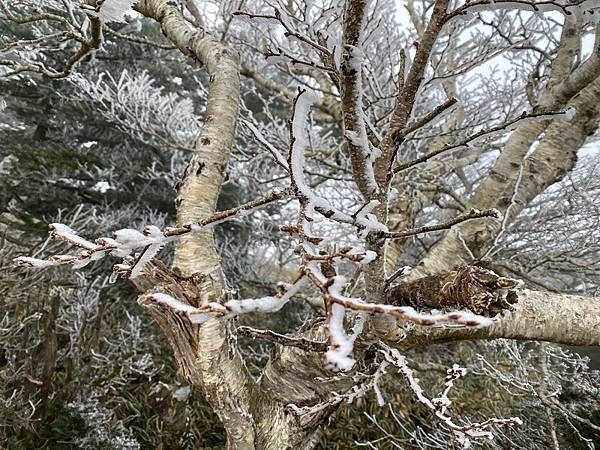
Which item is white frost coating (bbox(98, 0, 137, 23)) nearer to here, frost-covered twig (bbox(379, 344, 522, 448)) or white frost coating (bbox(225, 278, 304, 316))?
white frost coating (bbox(225, 278, 304, 316))

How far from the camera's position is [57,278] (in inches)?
190

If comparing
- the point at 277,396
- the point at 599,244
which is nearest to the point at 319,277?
the point at 277,396

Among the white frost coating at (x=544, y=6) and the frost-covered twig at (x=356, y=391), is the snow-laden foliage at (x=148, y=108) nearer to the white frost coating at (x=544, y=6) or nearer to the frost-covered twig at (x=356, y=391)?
the frost-covered twig at (x=356, y=391)

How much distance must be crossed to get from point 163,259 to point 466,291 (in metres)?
5.05

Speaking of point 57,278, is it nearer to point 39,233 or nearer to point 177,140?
point 39,233

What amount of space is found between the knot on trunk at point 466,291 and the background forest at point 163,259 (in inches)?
40.9

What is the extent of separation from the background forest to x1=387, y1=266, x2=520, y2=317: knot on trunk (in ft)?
3.41

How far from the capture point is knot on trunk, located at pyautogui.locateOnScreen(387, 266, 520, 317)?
25.6 inches

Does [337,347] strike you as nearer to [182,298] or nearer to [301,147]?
[301,147]

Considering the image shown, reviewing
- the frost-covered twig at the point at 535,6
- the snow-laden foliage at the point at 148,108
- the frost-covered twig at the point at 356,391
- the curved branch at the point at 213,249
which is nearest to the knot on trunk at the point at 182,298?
the curved branch at the point at 213,249

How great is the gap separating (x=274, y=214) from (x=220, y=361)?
197 inches

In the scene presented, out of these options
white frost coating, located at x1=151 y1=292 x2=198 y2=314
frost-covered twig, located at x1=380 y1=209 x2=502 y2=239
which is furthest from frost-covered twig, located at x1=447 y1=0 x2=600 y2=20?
white frost coating, located at x1=151 y1=292 x2=198 y2=314

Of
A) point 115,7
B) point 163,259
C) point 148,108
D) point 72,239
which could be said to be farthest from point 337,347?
point 163,259

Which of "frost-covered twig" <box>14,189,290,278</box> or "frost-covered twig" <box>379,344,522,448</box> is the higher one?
"frost-covered twig" <box>14,189,290,278</box>
